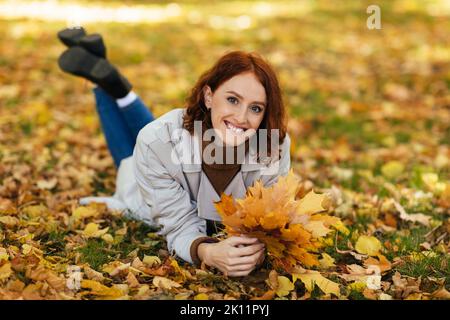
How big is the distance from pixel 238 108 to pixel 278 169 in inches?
16.7

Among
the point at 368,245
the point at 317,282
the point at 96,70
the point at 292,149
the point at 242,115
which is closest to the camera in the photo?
the point at 317,282

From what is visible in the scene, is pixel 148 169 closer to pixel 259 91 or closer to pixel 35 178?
pixel 259 91

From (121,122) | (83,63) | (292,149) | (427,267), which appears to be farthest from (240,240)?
(292,149)

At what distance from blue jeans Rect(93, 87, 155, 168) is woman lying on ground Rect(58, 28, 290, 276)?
65 centimetres

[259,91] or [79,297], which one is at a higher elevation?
[259,91]

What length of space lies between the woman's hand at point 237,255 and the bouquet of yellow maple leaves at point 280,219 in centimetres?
3

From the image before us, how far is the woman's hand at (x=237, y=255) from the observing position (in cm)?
238

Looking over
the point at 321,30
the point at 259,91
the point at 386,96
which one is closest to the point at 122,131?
the point at 259,91

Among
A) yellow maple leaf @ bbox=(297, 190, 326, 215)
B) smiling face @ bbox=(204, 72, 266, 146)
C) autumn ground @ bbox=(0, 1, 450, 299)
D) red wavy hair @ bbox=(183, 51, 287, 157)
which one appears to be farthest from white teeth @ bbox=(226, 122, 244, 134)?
autumn ground @ bbox=(0, 1, 450, 299)

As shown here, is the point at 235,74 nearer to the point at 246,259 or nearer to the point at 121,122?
the point at 246,259

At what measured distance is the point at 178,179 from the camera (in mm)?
2781

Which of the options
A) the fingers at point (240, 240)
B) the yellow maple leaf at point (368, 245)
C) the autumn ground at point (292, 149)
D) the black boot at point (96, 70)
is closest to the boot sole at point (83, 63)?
the black boot at point (96, 70)
